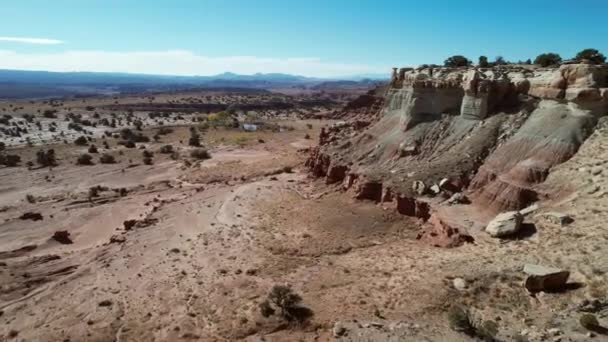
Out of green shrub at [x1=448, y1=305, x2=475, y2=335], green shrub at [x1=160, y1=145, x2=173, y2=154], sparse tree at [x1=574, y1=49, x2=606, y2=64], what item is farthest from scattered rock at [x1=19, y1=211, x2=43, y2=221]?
sparse tree at [x1=574, y1=49, x2=606, y2=64]

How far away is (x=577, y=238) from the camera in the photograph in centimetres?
1816

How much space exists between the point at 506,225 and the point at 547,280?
4892 millimetres

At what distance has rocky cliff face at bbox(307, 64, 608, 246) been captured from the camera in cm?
2469

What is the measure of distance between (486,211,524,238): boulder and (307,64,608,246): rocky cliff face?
2187 millimetres

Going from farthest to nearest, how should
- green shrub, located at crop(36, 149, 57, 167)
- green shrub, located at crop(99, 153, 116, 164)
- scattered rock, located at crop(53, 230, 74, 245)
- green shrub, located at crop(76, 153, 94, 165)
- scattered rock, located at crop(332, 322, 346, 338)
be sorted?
green shrub, located at crop(99, 153, 116, 164)
green shrub, located at crop(76, 153, 94, 165)
green shrub, located at crop(36, 149, 57, 167)
scattered rock, located at crop(53, 230, 74, 245)
scattered rock, located at crop(332, 322, 346, 338)

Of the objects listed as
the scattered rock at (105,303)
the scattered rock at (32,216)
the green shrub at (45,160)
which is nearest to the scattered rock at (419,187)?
the scattered rock at (105,303)

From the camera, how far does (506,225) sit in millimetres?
20594

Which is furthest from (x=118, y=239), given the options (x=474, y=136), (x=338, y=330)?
(x=474, y=136)

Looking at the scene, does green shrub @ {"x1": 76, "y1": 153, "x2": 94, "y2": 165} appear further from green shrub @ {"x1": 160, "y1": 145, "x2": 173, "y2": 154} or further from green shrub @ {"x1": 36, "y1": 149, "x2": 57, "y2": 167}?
green shrub @ {"x1": 160, "y1": 145, "x2": 173, "y2": 154}

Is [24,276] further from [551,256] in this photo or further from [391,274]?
[551,256]

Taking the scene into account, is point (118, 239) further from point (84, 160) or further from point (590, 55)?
point (590, 55)

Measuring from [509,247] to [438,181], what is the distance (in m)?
8.45

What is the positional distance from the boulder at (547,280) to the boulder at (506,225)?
4.33 metres

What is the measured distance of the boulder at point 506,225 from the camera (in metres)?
20.4
